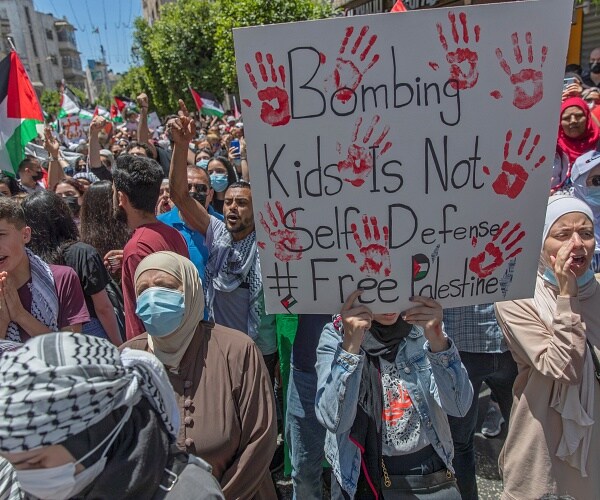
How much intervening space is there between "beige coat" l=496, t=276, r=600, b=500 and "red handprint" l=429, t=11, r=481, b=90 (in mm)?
977

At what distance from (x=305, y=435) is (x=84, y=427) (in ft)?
5.65

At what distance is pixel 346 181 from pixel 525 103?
62cm

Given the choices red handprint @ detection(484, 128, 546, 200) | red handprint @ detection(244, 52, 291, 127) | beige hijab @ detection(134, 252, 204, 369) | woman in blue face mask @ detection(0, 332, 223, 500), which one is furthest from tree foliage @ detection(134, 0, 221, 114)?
woman in blue face mask @ detection(0, 332, 223, 500)

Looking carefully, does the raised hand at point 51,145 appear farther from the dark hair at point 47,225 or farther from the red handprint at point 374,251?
the red handprint at point 374,251

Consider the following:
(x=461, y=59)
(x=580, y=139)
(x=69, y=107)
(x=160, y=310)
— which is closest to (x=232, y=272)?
(x=160, y=310)

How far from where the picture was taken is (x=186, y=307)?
2.02 m

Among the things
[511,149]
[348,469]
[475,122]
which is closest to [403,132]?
[475,122]

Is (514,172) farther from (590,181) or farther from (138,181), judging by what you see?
(590,181)

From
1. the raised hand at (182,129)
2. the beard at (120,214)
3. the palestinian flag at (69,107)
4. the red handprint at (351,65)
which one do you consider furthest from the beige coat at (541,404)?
the palestinian flag at (69,107)

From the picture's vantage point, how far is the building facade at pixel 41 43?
55375 millimetres

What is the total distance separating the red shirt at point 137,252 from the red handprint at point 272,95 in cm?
124

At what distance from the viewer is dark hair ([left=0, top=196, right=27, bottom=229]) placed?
7.69 ft

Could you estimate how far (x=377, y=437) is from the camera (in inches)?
73.4

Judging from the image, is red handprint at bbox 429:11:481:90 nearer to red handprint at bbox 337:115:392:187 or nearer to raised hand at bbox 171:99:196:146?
red handprint at bbox 337:115:392:187
